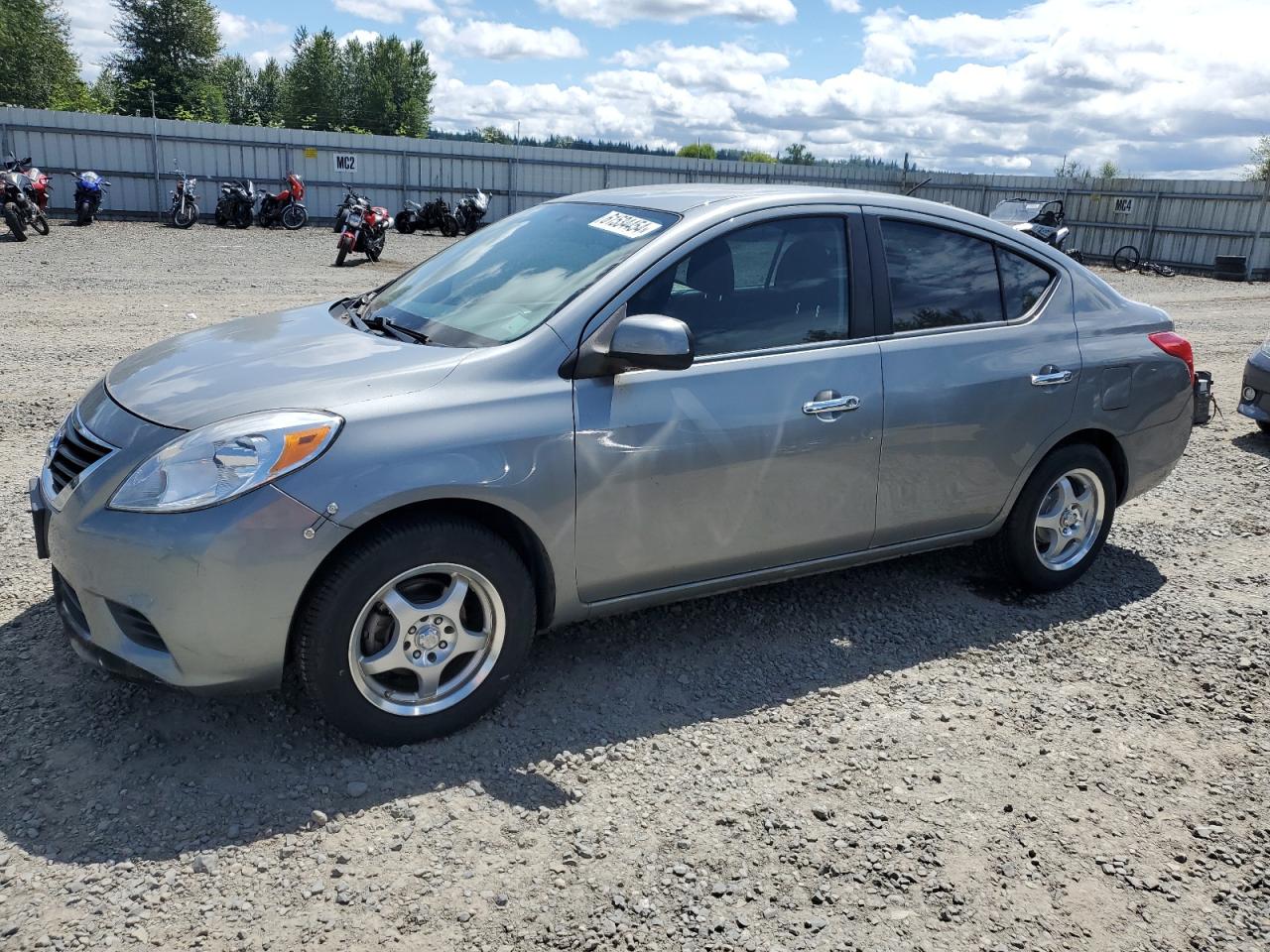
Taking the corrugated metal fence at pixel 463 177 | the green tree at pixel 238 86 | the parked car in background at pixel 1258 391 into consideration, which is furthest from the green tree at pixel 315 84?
the parked car in background at pixel 1258 391

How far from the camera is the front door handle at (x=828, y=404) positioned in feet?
12.4

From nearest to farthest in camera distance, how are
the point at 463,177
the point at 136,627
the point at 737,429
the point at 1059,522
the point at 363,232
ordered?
the point at 136,627, the point at 737,429, the point at 1059,522, the point at 363,232, the point at 463,177

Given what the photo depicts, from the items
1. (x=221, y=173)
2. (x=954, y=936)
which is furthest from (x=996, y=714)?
(x=221, y=173)

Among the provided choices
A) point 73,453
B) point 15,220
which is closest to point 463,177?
point 15,220

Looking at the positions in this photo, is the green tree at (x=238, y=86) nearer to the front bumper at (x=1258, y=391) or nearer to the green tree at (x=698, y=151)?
the green tree at (x=698, y=151)

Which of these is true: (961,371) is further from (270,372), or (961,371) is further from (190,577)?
(190,577)

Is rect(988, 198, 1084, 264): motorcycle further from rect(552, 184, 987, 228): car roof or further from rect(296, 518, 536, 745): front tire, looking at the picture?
rect(296, 518, 536, 745): front tire

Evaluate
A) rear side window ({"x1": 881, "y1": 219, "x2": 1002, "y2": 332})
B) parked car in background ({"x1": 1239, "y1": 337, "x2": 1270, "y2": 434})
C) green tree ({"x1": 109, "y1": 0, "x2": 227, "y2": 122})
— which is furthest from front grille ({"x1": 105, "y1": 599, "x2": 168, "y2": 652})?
green tree ({"x1": 109, "y1": 0, "x2": 227, "y2": 122})

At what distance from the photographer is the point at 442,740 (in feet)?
11.0

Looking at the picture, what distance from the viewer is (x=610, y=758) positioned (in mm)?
3348

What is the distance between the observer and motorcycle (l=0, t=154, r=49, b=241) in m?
17.6

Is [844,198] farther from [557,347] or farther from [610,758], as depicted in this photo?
[610,758]

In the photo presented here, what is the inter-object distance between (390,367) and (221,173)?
2359 centimetres

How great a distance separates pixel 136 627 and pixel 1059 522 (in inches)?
151
